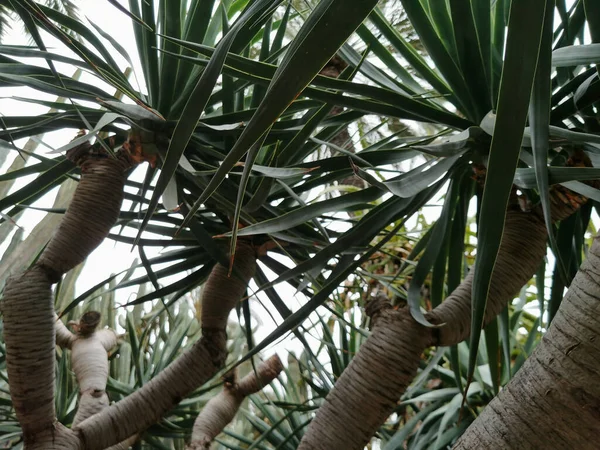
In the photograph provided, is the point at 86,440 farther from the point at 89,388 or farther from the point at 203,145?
the point at 203,145

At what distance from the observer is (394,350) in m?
0.99

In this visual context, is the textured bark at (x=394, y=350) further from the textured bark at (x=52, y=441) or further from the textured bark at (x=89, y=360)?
the textured bark at (x=89, y=360)

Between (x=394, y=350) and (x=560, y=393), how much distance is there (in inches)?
22.0

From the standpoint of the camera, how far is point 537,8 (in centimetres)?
40

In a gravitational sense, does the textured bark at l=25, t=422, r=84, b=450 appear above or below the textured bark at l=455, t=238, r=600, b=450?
below

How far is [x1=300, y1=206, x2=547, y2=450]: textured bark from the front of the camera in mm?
954

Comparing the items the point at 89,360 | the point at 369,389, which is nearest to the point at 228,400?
the point at 89,360

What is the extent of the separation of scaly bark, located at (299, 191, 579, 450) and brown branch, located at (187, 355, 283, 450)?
673mm

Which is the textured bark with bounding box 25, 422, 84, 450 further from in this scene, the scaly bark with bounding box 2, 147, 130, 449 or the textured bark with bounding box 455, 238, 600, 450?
the textured bark with bounding box 455, 238, 600, 450

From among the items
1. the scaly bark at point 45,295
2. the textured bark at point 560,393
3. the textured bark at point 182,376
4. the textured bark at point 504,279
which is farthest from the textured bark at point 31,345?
the textured bark at point 560,393

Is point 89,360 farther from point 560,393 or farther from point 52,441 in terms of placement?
point 560,393

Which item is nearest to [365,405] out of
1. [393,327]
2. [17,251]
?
[393,327]

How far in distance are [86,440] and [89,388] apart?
31 centimetres

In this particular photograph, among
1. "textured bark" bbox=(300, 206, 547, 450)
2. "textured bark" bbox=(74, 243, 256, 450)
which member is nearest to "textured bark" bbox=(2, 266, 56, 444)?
"textured bark" bbox=(74, 243, 256, 450)
